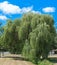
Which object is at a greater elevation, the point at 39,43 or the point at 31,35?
the point at 31,35

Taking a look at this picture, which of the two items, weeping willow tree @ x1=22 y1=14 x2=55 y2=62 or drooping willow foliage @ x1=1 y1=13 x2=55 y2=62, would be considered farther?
drooping willow foliage @ x1=1 y1=13 x2=55 y2=62

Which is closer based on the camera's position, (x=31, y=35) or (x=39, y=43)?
(x=39, y=43)

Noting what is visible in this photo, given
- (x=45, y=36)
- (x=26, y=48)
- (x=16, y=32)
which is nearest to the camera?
(x=45, y=36)

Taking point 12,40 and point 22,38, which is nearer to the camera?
point 22,38

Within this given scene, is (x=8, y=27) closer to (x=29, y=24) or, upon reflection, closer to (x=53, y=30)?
(x=29, y=24)

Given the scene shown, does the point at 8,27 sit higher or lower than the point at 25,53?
higher

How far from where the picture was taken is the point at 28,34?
40.4 metres

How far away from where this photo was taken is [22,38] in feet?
136

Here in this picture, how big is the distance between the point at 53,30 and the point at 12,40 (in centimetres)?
926

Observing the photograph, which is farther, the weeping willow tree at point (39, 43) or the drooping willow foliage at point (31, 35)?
the drooping willow foliage at point (31, 35)

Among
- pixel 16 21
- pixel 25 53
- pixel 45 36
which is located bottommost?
pixel 25 53

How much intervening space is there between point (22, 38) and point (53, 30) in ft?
17.3

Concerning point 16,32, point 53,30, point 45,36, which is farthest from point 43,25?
point 16,32

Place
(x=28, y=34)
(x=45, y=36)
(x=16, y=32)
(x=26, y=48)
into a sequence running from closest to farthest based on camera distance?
(x=45, y=36)
(x=26, y=48)
(x=28, y=34)
(x=16, y=32)
